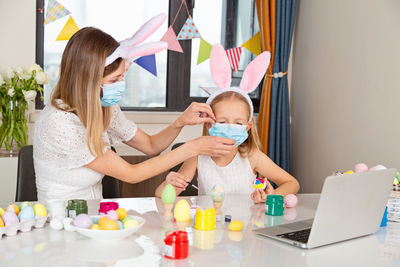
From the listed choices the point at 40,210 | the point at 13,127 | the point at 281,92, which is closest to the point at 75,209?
the point at 40,210

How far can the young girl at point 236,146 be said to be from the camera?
6.57 ft

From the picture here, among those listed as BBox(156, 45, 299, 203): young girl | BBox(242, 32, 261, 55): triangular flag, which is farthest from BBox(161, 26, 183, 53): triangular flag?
BBox(156, 45, 299, 203): young girl

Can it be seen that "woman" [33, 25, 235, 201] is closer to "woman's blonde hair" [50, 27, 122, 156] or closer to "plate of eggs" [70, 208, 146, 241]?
"woman's blonde hair" [50, 27, 122, 156]

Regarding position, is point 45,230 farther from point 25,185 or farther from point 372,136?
point 372,136

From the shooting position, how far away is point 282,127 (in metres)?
3.40

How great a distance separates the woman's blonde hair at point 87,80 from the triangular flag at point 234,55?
1637 millimetres

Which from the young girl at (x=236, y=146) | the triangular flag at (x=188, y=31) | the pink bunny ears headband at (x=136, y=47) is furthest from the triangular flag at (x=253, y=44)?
the pink bunny ears headband at (x=136, y=47)

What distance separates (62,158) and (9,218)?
536 mm

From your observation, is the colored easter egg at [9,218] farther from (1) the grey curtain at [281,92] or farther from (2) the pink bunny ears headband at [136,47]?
(1) the grey curtain at [281,92]

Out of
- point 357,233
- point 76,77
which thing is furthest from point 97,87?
point 357,233

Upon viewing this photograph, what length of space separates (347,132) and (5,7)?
84.1 inches

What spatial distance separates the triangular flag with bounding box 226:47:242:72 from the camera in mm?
3396

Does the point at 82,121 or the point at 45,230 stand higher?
the point at 82,121

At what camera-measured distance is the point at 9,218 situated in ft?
4.32
